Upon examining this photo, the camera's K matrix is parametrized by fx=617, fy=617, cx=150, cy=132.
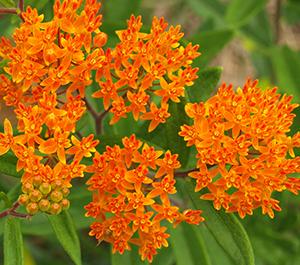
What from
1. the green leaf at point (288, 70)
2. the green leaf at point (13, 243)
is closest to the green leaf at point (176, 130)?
the green leaf at point (13, 243)

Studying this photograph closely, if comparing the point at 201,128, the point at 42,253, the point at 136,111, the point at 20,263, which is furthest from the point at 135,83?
the point at 42,253

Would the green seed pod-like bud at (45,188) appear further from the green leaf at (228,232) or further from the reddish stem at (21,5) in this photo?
the reddish stem at (21,5)

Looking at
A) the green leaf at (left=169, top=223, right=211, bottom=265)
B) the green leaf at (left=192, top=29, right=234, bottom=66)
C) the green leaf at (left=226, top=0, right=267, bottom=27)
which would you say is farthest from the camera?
the green leaf at (left=226, top=0, right=267, bottom=27)

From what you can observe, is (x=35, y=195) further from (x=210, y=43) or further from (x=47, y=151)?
(x=210, y=43)

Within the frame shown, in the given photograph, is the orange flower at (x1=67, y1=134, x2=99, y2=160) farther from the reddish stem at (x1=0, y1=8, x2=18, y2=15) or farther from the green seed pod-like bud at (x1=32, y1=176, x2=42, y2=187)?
the reddish stem at (x1=0, y1=8, x2=18, y2=15)

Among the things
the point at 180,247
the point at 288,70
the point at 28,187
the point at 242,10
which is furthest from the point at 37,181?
the point at 288,70

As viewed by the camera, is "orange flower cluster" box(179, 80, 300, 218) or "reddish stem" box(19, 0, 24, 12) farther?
"reddish stem" box(19, 0, 24, 12)

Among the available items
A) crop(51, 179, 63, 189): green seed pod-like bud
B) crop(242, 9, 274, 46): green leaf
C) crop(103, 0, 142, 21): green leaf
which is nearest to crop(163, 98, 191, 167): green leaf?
crop(51, 179, 63, 189): green seed pod-like bud
